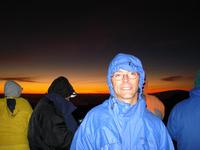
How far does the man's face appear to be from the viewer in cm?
315

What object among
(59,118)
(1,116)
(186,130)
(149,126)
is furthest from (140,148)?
(1,116)

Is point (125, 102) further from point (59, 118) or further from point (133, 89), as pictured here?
point (59, 118)

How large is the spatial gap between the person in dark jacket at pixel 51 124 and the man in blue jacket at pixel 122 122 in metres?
1.97

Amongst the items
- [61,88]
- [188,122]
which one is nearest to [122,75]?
[188,122]

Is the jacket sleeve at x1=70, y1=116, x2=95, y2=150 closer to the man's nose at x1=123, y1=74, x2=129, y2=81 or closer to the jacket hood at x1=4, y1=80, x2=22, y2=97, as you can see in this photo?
the man's nose at x1=123, y1=74, x2=129, y2=81

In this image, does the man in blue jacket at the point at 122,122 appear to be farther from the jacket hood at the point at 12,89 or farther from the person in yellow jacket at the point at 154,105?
the jacket hood at the point at 12,89

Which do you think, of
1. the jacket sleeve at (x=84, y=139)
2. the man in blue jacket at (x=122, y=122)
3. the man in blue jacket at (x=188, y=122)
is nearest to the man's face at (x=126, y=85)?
the man in blue jacket at (x=122, y=122)

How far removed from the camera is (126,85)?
Answer: 124 inches

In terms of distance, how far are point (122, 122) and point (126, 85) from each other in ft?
1.17

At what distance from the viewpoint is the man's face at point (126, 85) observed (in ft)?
10.3

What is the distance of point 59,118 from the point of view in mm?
5164

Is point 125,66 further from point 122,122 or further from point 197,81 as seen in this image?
point 197,81

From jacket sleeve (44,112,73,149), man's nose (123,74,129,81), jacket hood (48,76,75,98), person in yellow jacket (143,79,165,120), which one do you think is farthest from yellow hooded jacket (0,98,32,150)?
man's nose (123,74,129,81)

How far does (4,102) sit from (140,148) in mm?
3687
